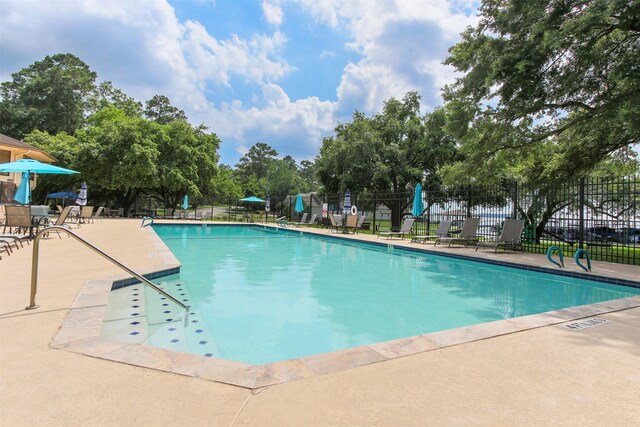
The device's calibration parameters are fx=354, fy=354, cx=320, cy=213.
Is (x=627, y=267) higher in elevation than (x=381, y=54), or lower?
lower

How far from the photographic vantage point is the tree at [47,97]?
1369 inches

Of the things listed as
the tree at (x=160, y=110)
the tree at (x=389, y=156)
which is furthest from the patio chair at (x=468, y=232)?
the tree at (x=160, y=110)

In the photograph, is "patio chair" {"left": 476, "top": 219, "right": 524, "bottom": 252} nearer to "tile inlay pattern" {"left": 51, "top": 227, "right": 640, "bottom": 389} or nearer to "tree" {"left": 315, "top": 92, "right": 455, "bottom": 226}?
"tile inlay pattern" {"left": 51, "top": 227, "right": 640, "bottom": 389}

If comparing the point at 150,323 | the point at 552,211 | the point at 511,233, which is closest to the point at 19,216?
the point at 150,323

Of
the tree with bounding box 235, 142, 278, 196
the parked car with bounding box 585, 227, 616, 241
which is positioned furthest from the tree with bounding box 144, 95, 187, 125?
the parked car with bounding box 585, 227, 616, 241

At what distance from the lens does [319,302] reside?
5234 mm

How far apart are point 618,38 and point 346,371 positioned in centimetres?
1215

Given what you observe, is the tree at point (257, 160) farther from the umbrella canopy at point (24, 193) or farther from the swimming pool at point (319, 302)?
the swimming pool at point (319, 302)

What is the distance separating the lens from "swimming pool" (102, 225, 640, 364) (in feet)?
12.0

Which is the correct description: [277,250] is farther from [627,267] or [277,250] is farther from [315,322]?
[627,267]

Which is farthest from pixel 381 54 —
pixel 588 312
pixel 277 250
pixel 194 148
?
pixel 194 148

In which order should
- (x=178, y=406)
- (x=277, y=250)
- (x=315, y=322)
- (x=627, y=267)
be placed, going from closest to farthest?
(x=178, y=406)
(x=315, y=322)
(x=627, y=267)
(x=277, y=250)

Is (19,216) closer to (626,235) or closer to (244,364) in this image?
(244,364)

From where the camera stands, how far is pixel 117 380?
6.70ft
